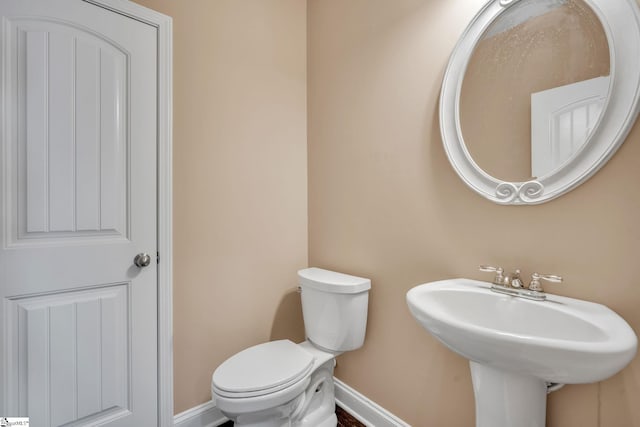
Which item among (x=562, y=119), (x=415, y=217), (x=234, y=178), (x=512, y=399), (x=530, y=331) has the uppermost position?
(x=562, y=119)

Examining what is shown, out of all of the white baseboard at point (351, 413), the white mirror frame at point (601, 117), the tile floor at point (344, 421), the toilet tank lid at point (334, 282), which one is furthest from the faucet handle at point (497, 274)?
the tile floor at point (344, 421)

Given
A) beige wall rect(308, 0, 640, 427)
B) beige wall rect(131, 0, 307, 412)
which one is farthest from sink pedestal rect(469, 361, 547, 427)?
beige wall rect(131, 0, 307, 412)

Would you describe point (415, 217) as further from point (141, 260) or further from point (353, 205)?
point (141, 260)

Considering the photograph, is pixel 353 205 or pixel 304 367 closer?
pixel 304 367

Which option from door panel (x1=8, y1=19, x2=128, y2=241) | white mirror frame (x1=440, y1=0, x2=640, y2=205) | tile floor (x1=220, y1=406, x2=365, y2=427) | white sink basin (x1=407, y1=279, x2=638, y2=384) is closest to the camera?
white sink basin (x1=407, y1=279, x2=638, y2=384)

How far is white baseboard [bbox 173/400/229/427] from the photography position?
4.50ft

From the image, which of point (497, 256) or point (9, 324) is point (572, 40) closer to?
point (497, 256)

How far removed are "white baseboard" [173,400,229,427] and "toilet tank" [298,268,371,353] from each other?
A: 0.63m

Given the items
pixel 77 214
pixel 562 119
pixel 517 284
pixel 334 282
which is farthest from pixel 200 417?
pixel 562 119

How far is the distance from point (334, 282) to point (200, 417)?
3.16ft

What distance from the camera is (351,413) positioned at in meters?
1.54

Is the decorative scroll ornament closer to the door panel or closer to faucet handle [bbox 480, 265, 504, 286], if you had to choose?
faucet handle [bbox 480, 265, 504, 286]

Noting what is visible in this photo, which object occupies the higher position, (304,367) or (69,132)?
(69,132)

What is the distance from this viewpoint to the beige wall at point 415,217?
2.68ft
